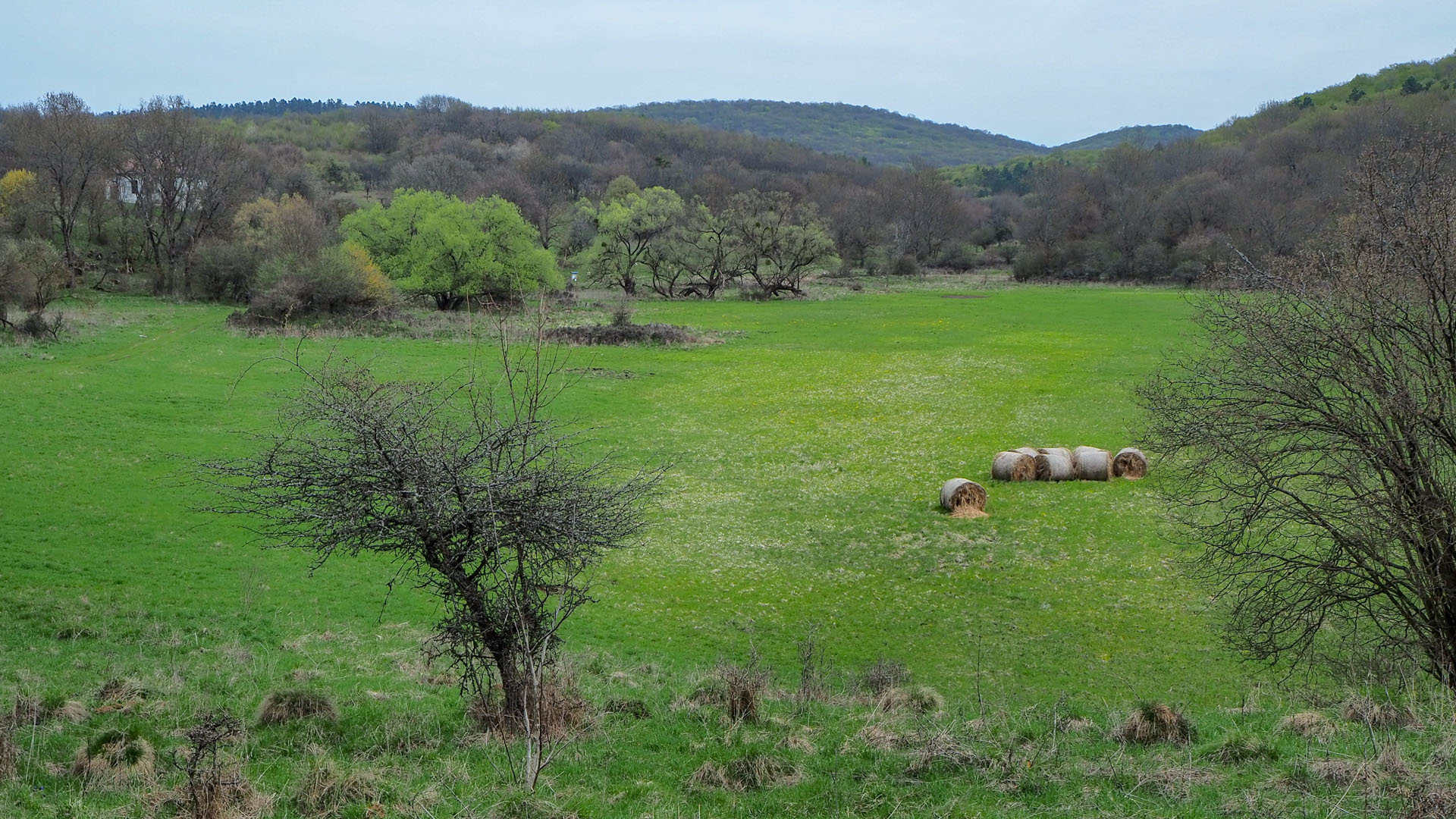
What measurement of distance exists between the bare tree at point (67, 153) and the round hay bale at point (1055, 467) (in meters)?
76.3

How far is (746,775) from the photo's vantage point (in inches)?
375

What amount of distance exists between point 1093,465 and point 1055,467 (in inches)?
43.2

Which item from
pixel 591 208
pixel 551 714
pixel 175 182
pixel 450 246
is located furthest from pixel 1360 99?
pixel 551 714

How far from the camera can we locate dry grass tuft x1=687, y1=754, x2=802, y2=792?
939 centimetres

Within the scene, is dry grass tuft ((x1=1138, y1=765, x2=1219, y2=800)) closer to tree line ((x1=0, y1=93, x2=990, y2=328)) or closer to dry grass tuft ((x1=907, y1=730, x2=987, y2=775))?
dry grass tuft ((x1=907, y1=730, x2=987, y2=775))

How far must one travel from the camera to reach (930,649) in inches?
705

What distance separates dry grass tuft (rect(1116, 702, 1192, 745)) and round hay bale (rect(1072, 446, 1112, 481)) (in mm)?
17862

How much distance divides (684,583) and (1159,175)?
138727 millimetres

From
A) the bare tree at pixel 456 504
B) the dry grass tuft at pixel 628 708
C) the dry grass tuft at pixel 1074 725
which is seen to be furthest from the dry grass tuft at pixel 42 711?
the dry grass tuft at pixel 1074 725

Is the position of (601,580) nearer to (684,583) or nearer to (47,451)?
(684,583)

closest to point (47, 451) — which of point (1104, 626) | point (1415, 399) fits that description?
point (1104, 626)

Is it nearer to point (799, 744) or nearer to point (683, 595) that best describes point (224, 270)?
point (683, 595)

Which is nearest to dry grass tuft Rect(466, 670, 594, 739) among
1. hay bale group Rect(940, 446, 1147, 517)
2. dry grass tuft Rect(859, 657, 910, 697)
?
dry grass tuft Rect(859, 657, 910, 697)

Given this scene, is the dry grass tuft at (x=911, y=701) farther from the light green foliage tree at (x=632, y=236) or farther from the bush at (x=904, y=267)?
the bush at (x=904, y=267)
